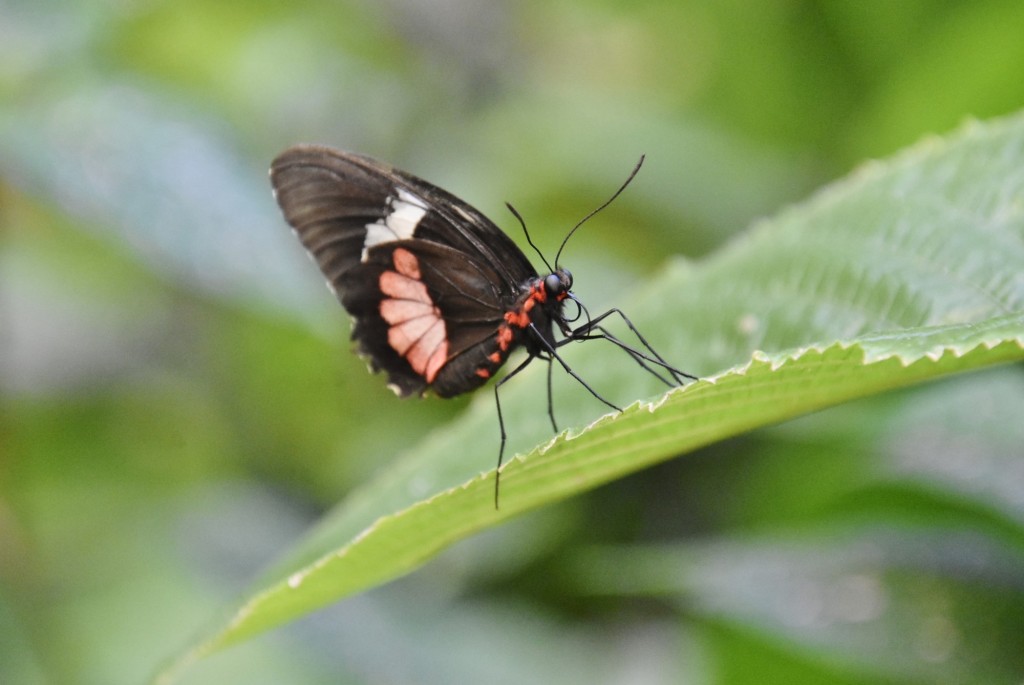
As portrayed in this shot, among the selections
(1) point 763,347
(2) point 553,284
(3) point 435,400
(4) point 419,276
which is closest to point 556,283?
(2) point 553,284

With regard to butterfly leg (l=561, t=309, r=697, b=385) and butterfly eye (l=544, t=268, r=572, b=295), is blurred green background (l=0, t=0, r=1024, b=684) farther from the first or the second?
butterfly eye (l=544, t=268, r=572, b=295)

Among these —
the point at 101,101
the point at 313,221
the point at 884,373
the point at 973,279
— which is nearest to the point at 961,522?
the point at 973,279

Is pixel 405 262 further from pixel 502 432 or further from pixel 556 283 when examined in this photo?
pixel 502 432

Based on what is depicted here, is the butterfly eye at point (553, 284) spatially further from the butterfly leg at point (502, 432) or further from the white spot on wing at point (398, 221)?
the white spot on wing at point (398, 221)

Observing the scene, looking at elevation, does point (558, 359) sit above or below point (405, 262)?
below

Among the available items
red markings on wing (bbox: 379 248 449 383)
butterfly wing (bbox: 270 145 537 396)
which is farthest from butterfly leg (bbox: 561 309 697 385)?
red markings on wing (bbox: 379 248 449 383)

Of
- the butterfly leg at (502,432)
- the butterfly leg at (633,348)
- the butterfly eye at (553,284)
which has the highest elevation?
the butterfly eye at (553,284)

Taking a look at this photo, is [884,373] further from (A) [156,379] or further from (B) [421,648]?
(A) [156,379]

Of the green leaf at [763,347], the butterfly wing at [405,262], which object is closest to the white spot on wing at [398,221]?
the butterfly wing at [405,262]

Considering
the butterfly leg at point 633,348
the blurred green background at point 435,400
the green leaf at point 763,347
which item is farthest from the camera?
the blurred green background at point 435,400
